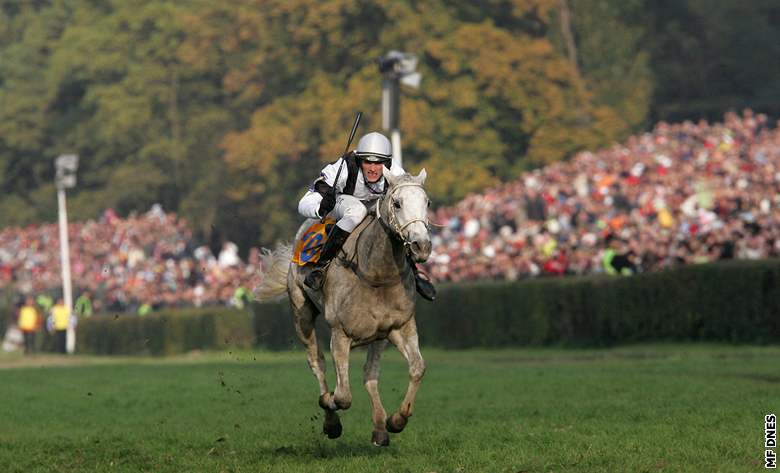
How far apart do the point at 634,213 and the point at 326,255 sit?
59.1ft

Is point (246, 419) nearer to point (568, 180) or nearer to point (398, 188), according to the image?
point (398, 188)

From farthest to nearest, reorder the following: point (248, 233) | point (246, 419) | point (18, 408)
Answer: point (248, 233) → point (18, 408) → point (246, 419)

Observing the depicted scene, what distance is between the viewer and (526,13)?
54.3m

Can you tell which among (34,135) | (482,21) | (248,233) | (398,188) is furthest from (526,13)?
(398,188)

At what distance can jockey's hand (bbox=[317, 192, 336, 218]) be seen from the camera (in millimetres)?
11805

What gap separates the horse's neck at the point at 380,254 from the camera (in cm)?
1096

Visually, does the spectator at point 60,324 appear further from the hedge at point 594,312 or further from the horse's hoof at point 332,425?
the horse's hoof at point 332,425

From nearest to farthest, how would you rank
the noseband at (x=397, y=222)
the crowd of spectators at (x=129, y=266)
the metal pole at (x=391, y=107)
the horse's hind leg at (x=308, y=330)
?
the noseband at (x=397, y=222) < the horse's hind leg at (x=308, y=330) < the metal pole at (x=391, y=107) < the crowd of spectators at (x=129, y=266)

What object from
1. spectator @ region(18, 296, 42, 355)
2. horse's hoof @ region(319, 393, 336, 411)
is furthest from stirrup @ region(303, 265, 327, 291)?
spectator @ region(18, 296, 42, 355)

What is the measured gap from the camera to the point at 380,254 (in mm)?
11008

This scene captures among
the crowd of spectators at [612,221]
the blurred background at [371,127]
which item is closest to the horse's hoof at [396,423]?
the crowd of spectators at [612,221]

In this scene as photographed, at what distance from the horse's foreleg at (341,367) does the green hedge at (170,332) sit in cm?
2152

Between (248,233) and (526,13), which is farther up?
(526,13)

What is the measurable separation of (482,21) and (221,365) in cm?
2813
